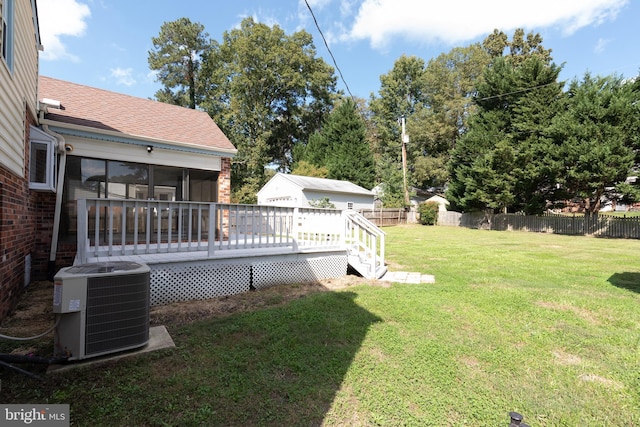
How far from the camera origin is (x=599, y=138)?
16422mm

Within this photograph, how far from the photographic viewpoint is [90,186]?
670cm

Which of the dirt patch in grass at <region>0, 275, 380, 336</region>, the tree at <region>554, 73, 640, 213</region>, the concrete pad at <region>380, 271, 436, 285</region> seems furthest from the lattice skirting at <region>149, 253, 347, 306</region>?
the tree at <region>554, 73, 640, 213</region>

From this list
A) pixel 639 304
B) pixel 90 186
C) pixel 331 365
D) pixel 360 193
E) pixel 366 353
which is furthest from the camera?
pixel 360 193

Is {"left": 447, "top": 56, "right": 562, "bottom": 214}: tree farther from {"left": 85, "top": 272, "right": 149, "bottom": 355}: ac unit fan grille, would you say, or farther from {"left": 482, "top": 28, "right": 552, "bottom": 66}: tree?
{"left": 85, "top": 272, "right": 149, "bottom": 355}: ac unit fan grille

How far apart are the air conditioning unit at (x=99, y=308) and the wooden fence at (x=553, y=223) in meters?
21.5

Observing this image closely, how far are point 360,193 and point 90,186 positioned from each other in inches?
738

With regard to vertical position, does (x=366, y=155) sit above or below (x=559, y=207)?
above

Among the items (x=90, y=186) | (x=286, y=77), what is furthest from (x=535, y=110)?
(x=90, y=186)

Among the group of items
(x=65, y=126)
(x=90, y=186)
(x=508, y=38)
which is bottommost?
(x=90, y=186)

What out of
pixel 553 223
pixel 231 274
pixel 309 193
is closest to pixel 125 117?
pixel 231 274

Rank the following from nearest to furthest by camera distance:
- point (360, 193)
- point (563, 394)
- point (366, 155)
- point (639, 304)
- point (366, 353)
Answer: point (563, 394) < point (366, 353) < point (639, 304) < point (360, 193) < point (366, 155)

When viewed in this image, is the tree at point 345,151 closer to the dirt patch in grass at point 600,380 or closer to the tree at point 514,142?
the tree at point 514,142

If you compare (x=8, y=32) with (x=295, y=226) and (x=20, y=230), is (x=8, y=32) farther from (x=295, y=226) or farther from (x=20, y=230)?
(x=295, y=226)

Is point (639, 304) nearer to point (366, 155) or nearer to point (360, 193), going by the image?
point (360, 193)
